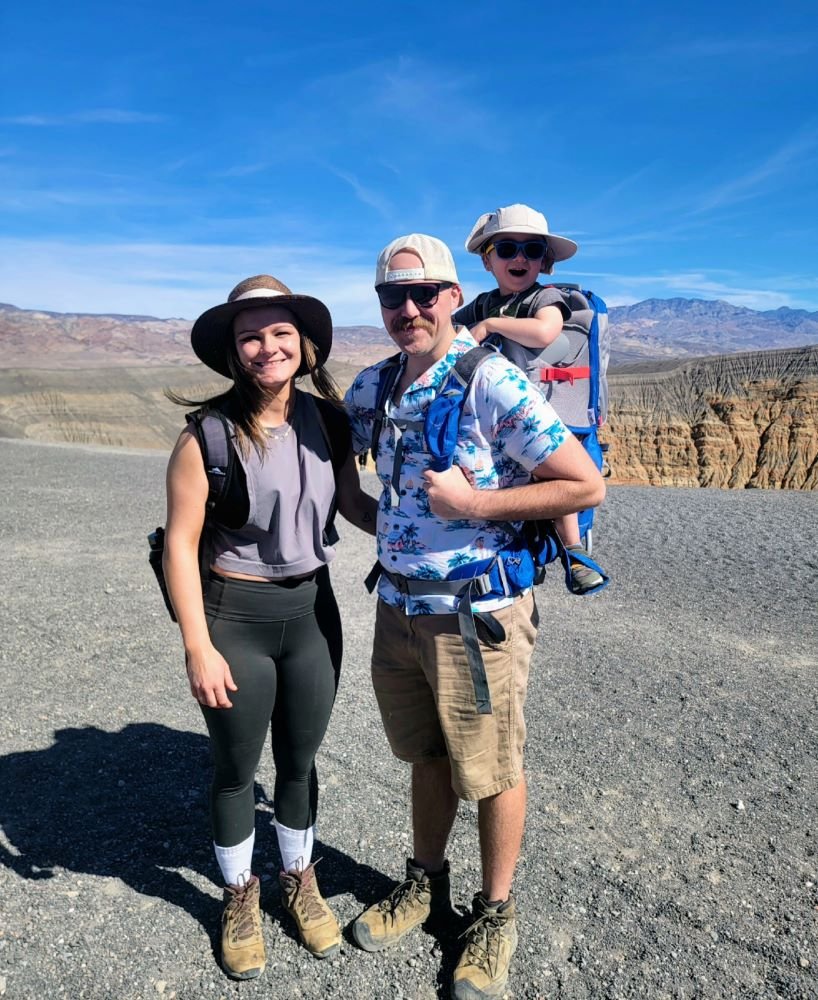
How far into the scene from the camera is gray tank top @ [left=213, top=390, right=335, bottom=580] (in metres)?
2.29

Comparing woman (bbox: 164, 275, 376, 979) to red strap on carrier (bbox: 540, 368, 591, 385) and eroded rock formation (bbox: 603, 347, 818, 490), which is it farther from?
eroded rock formation (bbox: 603, 347, 818, 490)

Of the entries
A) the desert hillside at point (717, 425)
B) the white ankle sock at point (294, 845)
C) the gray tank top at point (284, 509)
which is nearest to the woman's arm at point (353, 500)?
the gray tank top at point (284, 509)

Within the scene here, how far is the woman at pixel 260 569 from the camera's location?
2.24 m

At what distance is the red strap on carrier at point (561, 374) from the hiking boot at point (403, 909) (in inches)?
80.2

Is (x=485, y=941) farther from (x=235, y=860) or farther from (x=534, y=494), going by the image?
(x=534, y=494)

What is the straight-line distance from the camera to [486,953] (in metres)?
2.52

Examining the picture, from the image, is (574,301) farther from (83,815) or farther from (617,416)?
(617,416)

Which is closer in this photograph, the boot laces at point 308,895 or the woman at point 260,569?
the woman at point 260,569

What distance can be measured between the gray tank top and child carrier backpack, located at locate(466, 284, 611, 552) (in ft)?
3.72

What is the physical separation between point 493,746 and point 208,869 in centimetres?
162

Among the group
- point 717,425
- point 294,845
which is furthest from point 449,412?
point 717,425

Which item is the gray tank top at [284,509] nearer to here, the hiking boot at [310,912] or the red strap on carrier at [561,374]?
the red strap on carrier at [561,374]

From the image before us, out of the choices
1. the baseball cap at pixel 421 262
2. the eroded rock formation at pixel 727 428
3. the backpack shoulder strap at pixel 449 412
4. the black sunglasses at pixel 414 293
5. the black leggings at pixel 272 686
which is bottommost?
the eroded rock formation at pixel 727 428

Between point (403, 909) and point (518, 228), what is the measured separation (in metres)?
2.89
